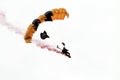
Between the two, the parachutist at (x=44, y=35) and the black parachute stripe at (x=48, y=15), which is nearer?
the parachutist at (x=44, y=35)

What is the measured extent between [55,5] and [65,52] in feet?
102

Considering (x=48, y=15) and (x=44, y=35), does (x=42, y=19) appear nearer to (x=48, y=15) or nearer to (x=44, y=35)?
(x=48, y=15)

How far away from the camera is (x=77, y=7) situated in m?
68.2

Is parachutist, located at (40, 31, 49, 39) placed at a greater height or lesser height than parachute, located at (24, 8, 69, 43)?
lesser

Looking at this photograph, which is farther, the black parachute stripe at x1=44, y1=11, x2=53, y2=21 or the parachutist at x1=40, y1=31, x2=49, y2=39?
the black parachute stripe at x1=44, y1=11, x2=53, y2=21

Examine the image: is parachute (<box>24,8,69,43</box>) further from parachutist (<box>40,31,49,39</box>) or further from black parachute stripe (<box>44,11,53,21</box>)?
parachutist (<box>40,31,49,39</box>)

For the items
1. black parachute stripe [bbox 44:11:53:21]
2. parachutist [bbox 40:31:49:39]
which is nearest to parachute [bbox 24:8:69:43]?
black parachute stripe [bbox 44:11:53:21]

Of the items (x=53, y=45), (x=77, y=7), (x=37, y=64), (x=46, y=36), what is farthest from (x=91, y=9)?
(x=46, y=36)

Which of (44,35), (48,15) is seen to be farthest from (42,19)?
(44,35)

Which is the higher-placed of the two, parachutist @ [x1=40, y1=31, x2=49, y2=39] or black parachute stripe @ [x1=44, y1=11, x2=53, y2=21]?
black parachute stripe @ [x1=44, y1=11, x2=53, y2=21]

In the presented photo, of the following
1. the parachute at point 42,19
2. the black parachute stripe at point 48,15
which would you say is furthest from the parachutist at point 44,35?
the black parachute stripe at point 48,15

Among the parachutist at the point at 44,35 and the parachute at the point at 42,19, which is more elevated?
the parachute at the point at 42,19

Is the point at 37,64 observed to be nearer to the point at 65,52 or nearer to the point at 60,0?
the point at 60,0

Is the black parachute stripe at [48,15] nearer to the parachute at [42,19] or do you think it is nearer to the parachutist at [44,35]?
the parachute at [42,19]
